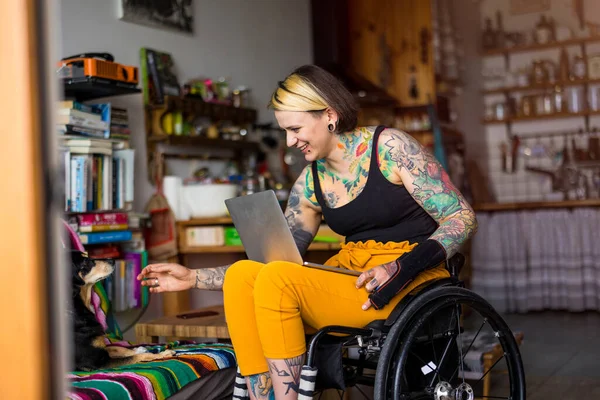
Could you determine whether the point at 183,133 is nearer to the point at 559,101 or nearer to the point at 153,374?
the point at 153,374

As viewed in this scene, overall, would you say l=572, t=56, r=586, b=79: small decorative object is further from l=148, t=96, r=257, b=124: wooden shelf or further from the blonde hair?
the blonde hair

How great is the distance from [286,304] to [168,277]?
0.48m

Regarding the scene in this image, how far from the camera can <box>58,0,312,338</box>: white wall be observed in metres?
3.78

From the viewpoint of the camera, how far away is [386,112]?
594 centimetres

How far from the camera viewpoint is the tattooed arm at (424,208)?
5.73 ft

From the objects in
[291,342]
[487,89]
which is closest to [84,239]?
[291,342]

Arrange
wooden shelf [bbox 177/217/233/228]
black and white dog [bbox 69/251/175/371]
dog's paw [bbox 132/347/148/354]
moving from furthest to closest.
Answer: wooden shelf [bbox 177/217/233/228] → dog's paw [bbox 132/347/148/354] → black and white dog [bbox 69/251/175/371]

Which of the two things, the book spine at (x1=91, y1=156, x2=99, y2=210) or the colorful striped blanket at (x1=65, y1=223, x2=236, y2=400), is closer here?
the colorful striped blanket at (x1=65, y1=223, x2=236, y2=400)

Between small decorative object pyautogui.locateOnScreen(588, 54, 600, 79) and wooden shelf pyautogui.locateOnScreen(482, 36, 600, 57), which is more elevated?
wooden shelf pyautogui.locateOnScreen(482, 36, 600, 57)

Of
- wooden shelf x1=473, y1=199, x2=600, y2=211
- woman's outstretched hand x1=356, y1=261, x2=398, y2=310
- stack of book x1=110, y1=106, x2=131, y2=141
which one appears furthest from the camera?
wooden shelf x1=473, y1=199, x2=600, y2=211

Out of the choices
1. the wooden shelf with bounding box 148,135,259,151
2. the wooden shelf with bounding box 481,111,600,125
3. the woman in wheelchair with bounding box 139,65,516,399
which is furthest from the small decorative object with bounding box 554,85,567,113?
the woman in wheelchair with bounding box 139,65,516,399

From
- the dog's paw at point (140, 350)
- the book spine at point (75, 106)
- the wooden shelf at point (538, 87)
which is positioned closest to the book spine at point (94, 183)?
the book spine at point (75, 106)

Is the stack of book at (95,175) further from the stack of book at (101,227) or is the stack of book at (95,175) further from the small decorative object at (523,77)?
the small decorative object at (523,77)

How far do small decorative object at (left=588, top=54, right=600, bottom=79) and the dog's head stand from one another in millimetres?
5469
